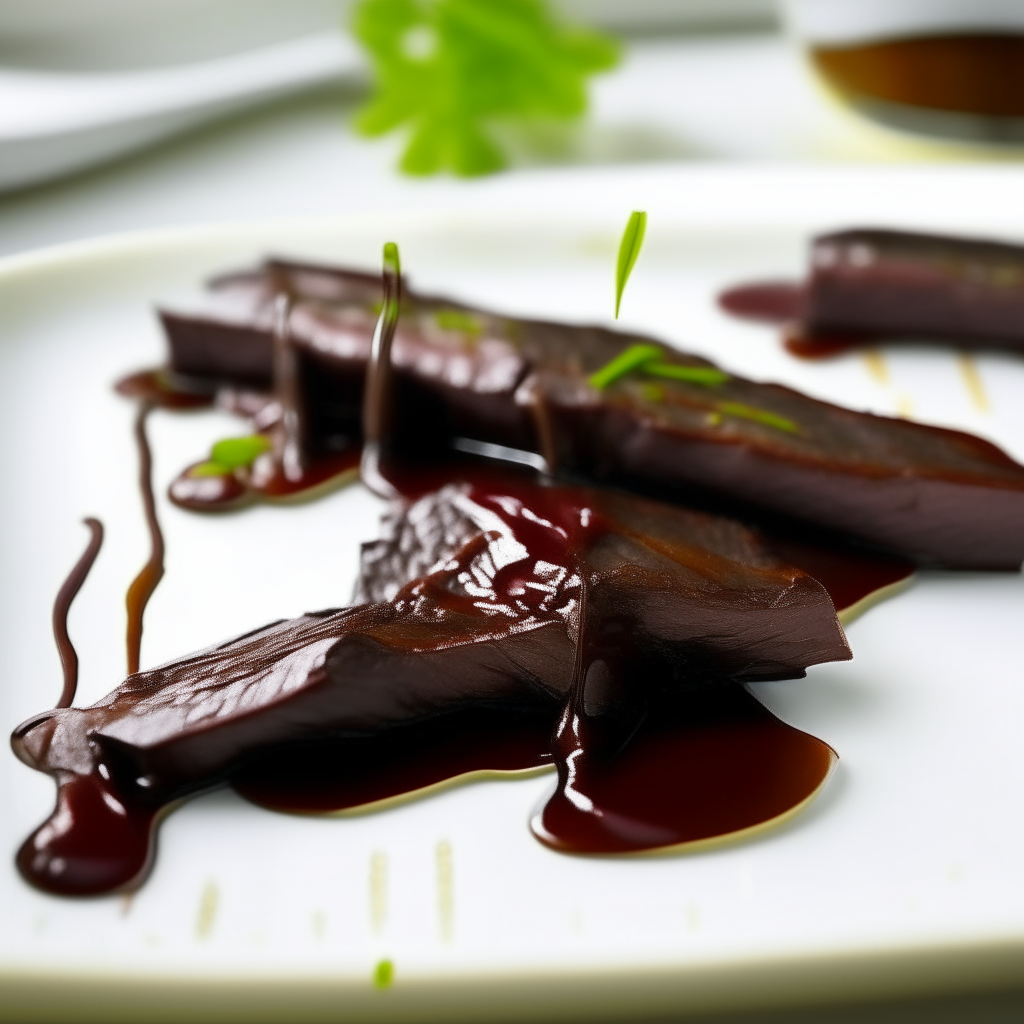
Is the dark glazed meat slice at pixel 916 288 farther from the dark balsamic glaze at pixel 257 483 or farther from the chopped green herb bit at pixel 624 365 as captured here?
the dark balsamic glaze at pixel 257 483

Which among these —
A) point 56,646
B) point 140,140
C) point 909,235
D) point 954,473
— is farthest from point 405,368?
point 140,140

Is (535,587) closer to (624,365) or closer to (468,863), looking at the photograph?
(468,863)

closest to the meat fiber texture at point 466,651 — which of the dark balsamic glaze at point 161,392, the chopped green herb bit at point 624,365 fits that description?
the chopped green herb bit at point 624,365

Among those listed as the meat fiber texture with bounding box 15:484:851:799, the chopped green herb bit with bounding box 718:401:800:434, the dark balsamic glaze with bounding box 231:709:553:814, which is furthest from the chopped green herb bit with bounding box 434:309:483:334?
the dark balsamic glaze with bounding box 231:709:553:814

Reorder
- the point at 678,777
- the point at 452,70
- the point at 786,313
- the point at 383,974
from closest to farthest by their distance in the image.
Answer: the point at 383,974, the point at 678,777, the point at 786,313, the point at 452,70

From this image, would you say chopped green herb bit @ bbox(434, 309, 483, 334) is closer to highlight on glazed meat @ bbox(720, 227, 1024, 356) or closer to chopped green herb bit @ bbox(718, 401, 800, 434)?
chopped green herb bit @ bbox(718, 401, 800, 434)

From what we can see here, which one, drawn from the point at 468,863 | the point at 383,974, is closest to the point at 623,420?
the point at 468,863

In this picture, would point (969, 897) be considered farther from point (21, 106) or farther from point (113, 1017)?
point (21, 106)
